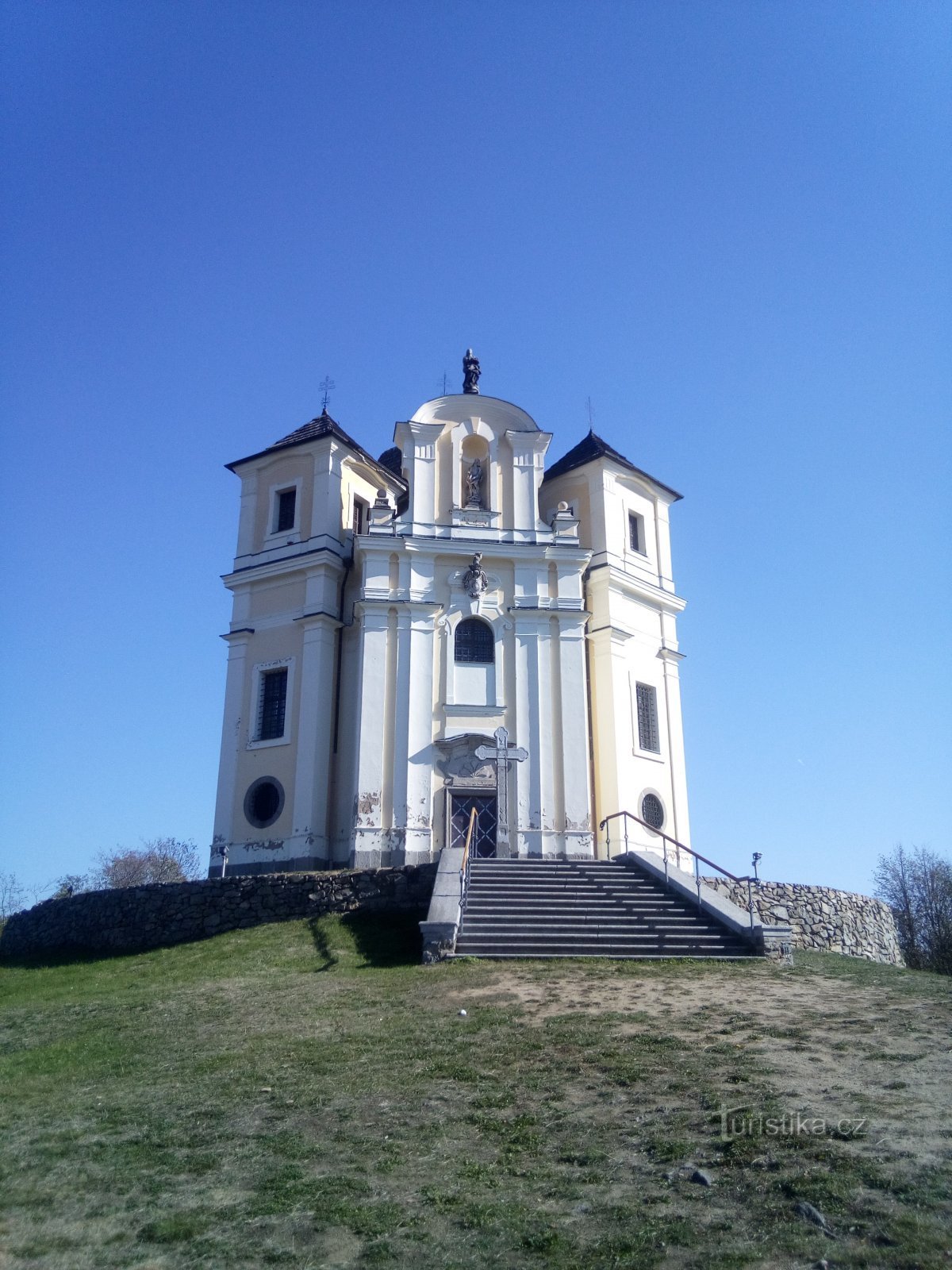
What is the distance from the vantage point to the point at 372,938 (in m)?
19.2

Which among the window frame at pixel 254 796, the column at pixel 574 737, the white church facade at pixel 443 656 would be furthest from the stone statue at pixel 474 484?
the window frame at pixel 254 796


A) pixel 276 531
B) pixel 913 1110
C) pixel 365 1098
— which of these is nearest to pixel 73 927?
pixel 276 531

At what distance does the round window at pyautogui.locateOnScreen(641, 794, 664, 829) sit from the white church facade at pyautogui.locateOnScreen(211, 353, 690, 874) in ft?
0.21

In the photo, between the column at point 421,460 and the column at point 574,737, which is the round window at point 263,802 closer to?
the column at point 574,737

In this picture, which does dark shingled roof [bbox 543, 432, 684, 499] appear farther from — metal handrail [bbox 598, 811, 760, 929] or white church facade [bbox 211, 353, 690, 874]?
metal handrail [bbox 598, 811, 760, 929]

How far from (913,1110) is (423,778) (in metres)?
17.9

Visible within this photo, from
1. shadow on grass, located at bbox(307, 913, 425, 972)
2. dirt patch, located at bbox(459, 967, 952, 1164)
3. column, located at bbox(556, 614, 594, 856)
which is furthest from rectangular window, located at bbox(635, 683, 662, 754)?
dirt patch, located at bbox(459, 967, 952, 1164)

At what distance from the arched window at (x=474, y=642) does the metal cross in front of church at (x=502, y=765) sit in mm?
2106

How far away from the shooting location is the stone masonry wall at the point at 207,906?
21344 mm

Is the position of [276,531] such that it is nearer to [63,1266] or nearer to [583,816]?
[583,816]

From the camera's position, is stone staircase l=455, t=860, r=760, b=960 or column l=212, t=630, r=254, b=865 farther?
column l=212, t=630, r=254, b=865

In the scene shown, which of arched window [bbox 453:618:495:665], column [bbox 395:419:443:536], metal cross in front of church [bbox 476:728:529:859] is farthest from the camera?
column [bbox 395:419:443:536]

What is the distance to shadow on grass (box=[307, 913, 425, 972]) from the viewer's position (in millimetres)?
17297

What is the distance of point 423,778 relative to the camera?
83.7 feet
